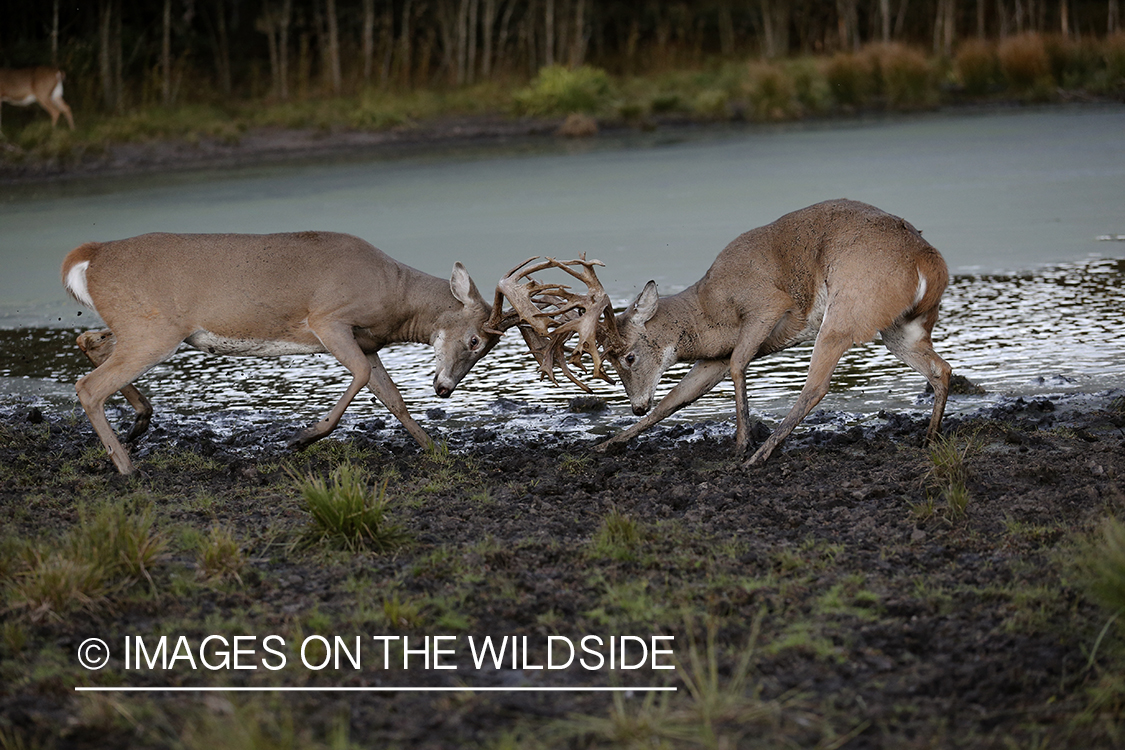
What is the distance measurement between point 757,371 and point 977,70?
1971 cm

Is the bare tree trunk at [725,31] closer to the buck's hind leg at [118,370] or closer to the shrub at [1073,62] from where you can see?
the shrub at [1073,62]

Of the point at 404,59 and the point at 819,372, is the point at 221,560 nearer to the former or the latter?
the point at 819,372

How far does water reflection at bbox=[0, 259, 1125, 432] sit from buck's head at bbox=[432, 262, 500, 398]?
0.57 meters

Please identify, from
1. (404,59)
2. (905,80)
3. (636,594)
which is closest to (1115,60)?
(905,80)

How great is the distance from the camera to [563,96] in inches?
1073

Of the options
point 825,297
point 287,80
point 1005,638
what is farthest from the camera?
point 287,80

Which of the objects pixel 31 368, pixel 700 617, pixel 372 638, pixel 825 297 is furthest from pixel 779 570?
pixel 31 368

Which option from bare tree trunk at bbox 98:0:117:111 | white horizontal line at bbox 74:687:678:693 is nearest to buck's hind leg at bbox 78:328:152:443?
white horizontal line at bbox 74:687:678:693

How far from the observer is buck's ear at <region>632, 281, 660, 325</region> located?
7.81 m

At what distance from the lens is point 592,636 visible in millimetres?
4629

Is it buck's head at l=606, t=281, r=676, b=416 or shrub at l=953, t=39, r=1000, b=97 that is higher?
shrub at l=953, t=39, r=1000, b=97

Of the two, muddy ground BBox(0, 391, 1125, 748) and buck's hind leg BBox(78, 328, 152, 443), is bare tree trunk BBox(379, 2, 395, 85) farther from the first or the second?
muddy ground BBox(0, 391, 1125, 748)

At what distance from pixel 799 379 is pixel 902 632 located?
4.71 metres

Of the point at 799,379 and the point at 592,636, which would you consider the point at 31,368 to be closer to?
the point at 799,379
